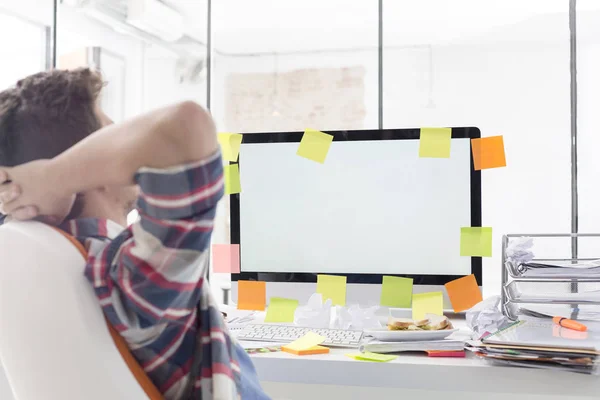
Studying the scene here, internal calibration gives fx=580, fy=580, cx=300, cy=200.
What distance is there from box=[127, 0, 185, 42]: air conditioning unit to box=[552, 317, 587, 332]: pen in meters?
4.34

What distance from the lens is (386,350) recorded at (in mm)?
1130

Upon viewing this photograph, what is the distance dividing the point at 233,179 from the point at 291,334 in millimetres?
455

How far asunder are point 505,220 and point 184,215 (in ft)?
18.4

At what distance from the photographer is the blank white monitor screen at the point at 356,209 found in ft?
4.64

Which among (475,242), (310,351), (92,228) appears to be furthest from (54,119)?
(475,242)

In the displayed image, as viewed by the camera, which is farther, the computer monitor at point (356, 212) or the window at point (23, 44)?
the window at point (23, 44)

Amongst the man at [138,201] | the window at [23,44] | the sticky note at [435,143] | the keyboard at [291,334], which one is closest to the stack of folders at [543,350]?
the keyboard at [291,334]

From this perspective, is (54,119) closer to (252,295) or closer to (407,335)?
(407,335)

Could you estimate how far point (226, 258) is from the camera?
1527mm

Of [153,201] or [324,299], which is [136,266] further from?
[324,299]

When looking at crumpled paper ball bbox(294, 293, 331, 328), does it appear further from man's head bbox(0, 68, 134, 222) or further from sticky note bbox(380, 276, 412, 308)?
man's head bbox(0, 68, 134, 222)

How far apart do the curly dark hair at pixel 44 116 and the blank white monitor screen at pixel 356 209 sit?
88cm

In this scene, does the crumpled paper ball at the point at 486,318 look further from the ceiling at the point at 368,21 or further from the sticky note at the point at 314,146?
the ceiling at the point at 368,21

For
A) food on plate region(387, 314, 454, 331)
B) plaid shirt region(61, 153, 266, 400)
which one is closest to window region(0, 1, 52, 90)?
food on plate region(387, 314, 454, 331)
